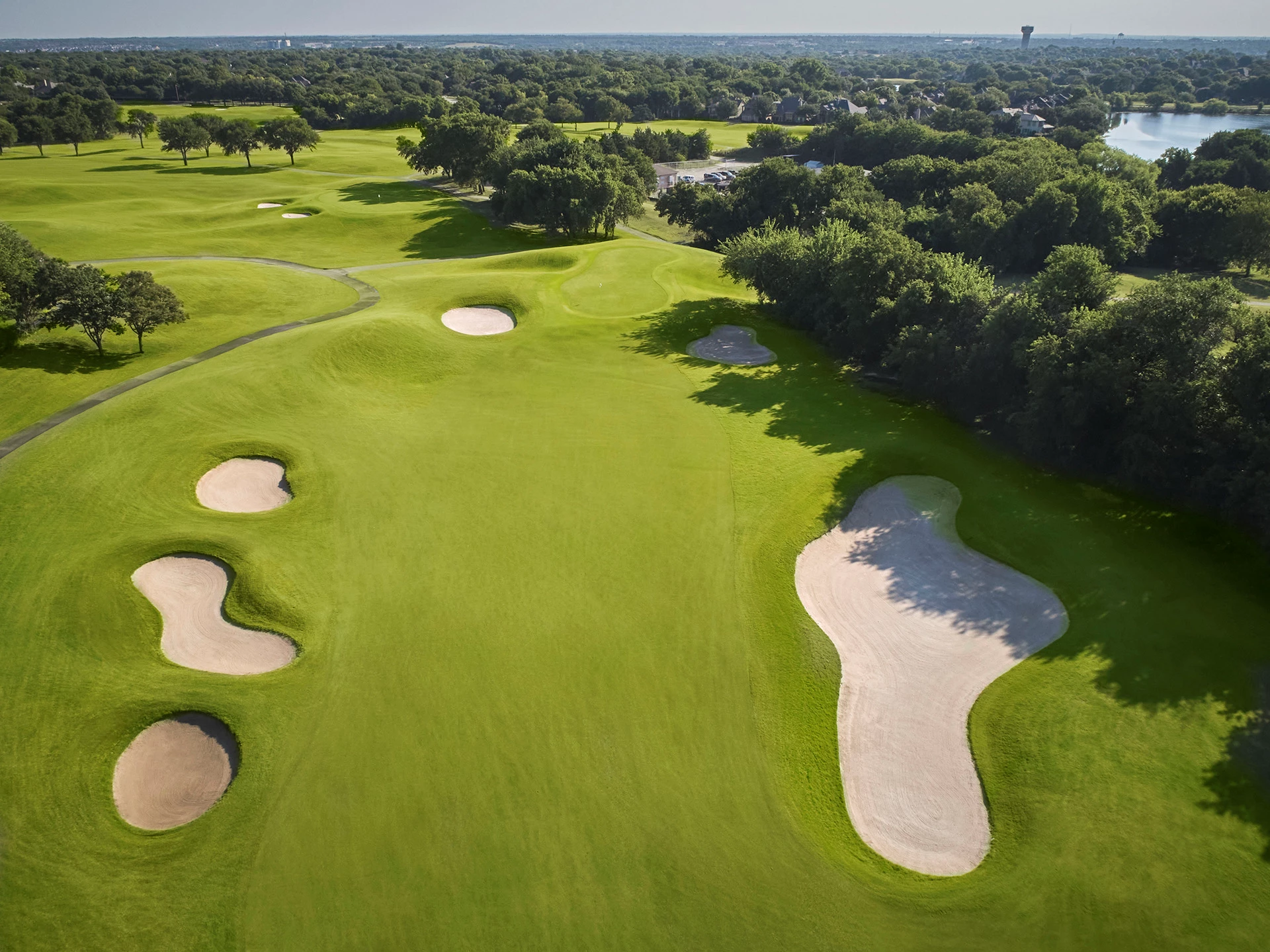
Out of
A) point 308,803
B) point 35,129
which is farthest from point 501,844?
point 35,129

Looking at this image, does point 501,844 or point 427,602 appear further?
point 427,602

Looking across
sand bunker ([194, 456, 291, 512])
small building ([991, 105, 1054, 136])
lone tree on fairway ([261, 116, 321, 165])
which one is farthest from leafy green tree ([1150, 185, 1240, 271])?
lone tree on fairway ([261, 116, 321, 165])

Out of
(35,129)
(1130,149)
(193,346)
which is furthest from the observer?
(1130,149)

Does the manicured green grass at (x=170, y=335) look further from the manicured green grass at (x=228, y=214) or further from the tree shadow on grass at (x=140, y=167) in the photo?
the tree shadow on grass at (x=140, y=167)

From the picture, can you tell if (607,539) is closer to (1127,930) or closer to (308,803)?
(308,803)

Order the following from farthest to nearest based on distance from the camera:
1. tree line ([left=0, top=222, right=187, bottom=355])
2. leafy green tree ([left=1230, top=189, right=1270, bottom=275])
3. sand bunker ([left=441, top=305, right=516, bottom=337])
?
leafy green tree ([left=1230, top=189, right=1270, bottom=275]), sand bunker ([left=441, top=305, right=516, bottom=337]), tree line ([left=0, top=222, right=187, bottom=355])

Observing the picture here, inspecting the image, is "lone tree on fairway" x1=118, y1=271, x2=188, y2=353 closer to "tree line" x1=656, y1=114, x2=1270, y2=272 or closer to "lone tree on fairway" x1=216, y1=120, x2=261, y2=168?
"tree line" x1=656, y1=114, x2=1270, y2=272
